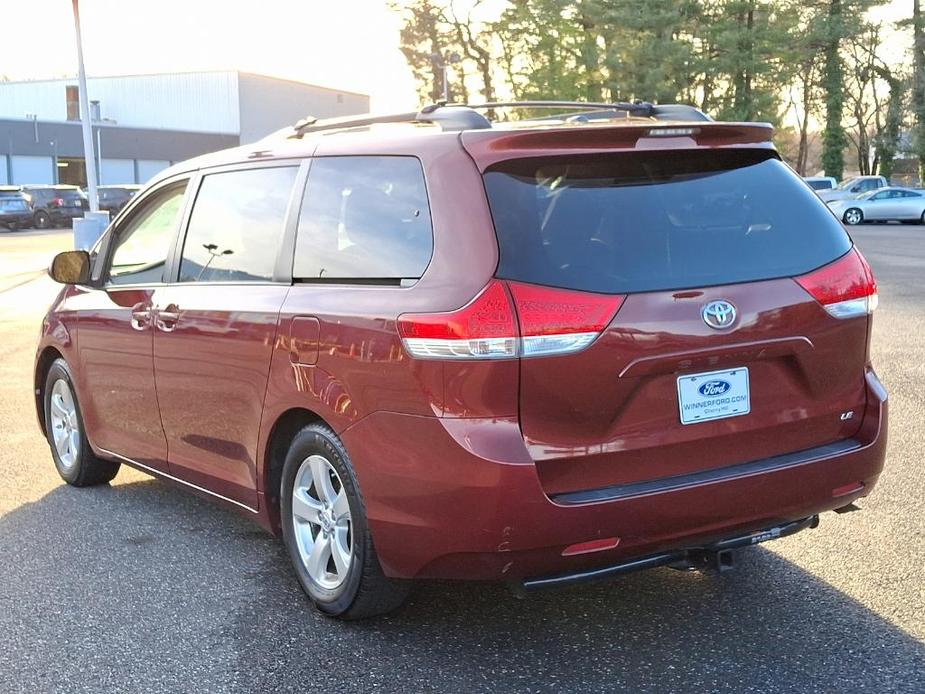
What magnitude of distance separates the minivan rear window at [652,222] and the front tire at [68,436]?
3498 mm

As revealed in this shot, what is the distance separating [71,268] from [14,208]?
41.0 metres

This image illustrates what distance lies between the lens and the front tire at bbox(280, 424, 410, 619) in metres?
3.91

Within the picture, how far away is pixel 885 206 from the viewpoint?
137ft

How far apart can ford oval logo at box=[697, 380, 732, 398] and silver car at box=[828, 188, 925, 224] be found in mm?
40181

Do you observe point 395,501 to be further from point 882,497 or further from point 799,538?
point 882,497

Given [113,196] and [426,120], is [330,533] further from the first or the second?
[113,196]

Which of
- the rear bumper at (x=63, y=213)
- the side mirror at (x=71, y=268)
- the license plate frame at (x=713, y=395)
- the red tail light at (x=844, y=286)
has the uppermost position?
the red tail light at (x=844, y=286)

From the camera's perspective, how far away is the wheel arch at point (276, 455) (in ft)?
14.0

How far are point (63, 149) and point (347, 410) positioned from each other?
71775 mm

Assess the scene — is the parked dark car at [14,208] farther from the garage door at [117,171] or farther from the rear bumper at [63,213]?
the garage door at [117,171]

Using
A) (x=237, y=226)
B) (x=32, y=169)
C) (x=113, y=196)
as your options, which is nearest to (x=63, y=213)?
(x=113, y=196)

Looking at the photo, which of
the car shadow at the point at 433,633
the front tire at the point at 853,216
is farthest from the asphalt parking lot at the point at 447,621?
the front tire at the point at 853,216

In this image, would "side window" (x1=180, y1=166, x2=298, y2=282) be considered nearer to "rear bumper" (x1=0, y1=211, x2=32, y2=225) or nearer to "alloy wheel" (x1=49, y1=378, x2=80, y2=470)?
"alloy wheel" (x1=49, y1=378, x2=80, y2=470)

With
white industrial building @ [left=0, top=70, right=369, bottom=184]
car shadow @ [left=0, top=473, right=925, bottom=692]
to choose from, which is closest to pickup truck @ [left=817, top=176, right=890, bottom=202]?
car shadow @ [left=0, top=473, right=925, bottom=692]
